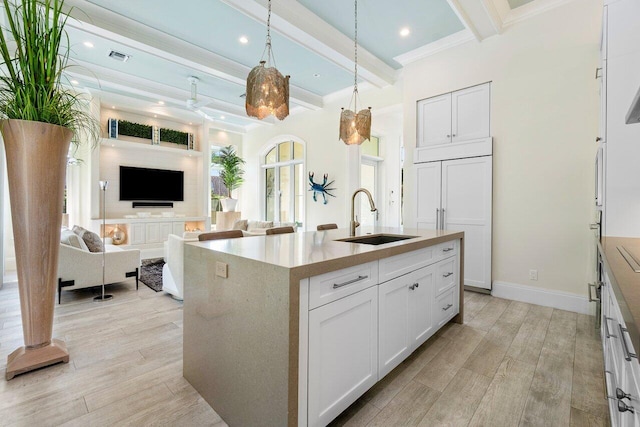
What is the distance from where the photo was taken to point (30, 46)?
5.91ft

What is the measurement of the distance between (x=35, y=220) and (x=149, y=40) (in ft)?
10.5

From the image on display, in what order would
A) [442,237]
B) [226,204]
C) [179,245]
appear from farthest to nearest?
[226,204] < [179,245] < [442,237]

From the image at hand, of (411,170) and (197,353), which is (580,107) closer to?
(411,170)

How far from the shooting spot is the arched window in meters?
7.24

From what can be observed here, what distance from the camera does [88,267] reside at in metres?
3.62

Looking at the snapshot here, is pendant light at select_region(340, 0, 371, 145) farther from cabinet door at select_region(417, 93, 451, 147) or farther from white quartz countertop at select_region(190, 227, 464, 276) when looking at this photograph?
white quartz countertop at select_region(190, 227, 464, 276)

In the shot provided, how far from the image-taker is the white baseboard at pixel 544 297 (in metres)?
3.17

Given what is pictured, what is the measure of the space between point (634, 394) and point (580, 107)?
3.51 metres

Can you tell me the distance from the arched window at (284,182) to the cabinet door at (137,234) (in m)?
3.02

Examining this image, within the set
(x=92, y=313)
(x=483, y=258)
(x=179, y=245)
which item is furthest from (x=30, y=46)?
(x=483, y=258)

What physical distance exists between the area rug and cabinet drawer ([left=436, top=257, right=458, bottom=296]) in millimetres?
3530

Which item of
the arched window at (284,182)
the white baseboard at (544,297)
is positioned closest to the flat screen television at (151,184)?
the arched window at (284,182)

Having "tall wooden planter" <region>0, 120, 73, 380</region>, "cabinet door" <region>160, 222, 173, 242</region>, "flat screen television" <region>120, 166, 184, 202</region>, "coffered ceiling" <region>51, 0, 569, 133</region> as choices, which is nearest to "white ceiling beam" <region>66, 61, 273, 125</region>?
"coffered ceiling" <region>51, 0, 569, 133</region>

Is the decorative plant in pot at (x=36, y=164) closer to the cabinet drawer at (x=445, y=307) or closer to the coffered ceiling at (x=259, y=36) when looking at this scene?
the coffered ceiling at (x=259, y=36)
